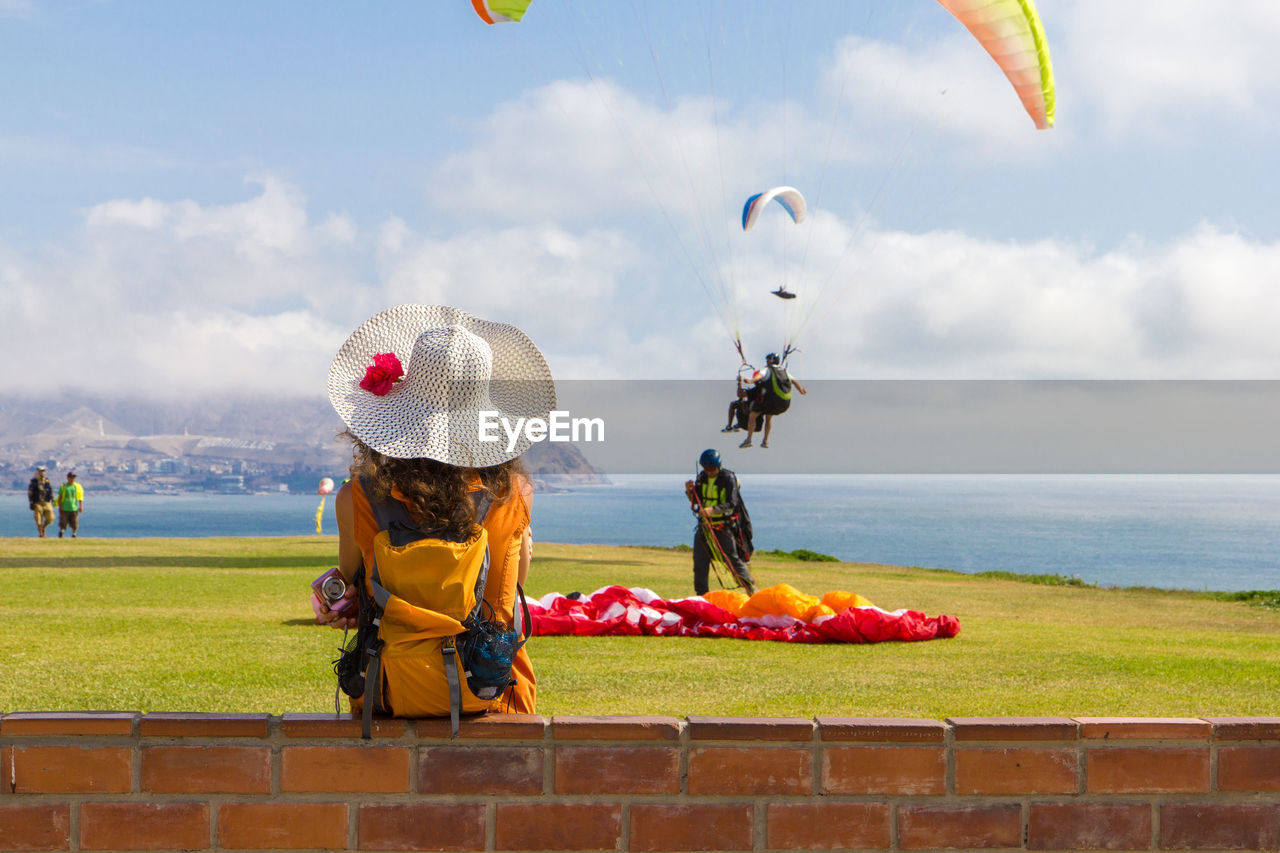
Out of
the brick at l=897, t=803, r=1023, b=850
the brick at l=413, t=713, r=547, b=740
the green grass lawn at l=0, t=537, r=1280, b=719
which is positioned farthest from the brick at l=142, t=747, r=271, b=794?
the green grass lawn at l=0, t=537, r=1280, b=719

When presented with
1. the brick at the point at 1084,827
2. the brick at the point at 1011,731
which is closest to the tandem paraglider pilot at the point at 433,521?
the brick at the point at 1011,731

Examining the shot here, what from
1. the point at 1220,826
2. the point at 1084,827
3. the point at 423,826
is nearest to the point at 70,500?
the point at 423,826

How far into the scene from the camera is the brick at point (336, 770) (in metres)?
2.94

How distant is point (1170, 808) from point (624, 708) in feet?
11.6

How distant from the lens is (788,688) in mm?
7008

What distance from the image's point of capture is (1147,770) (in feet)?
10.1

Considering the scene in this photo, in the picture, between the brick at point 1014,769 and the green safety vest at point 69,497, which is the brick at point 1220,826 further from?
the green safety vest at point 69,497

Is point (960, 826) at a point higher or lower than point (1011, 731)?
lower

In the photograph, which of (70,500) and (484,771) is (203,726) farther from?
(70,500)

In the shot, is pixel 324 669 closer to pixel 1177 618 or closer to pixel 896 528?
pixel 1177 618

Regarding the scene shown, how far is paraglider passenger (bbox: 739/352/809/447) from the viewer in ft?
59.4

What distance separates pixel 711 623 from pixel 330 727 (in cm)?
750

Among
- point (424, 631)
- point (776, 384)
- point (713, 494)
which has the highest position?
point (776, 384)

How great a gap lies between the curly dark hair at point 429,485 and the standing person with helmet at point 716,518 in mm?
10578
